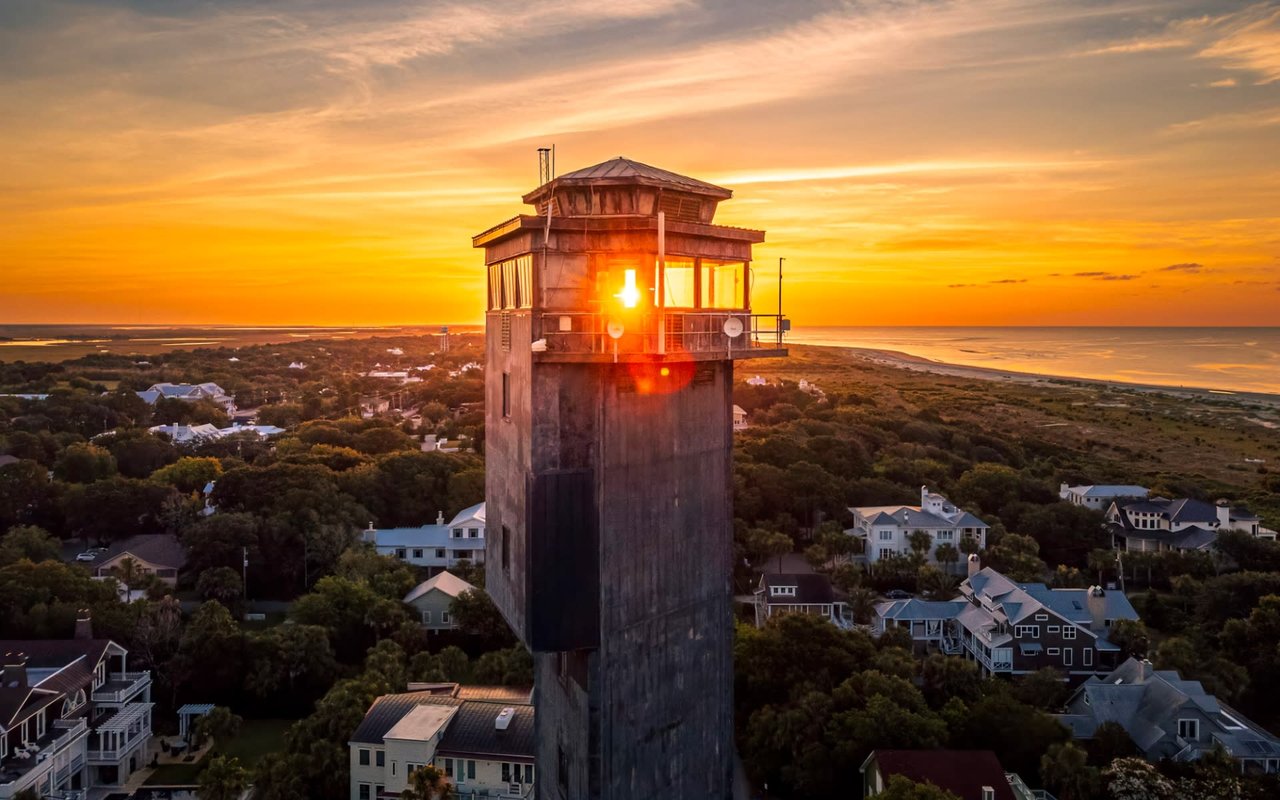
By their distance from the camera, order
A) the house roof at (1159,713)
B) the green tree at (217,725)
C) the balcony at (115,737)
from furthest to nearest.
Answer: the green tree at (217,725)
the balcony at (115,737)
the house roof at (1159,713)

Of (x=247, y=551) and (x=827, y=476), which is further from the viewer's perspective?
(x=827, y=476)

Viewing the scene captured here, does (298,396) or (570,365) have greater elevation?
(570,365)

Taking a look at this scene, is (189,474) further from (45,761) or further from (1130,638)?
(1130,638)

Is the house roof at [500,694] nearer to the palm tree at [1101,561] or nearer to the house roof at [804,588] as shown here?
the house roof at [804,588]

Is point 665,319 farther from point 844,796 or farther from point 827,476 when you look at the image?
point 827,476

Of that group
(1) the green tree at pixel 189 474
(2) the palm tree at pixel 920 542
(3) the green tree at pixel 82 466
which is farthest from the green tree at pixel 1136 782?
(3) the green tree at pixel 82 466

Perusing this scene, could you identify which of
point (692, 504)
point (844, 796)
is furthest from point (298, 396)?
point (692, 504)

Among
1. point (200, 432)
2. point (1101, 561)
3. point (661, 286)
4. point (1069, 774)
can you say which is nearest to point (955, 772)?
point (1069, 774)
